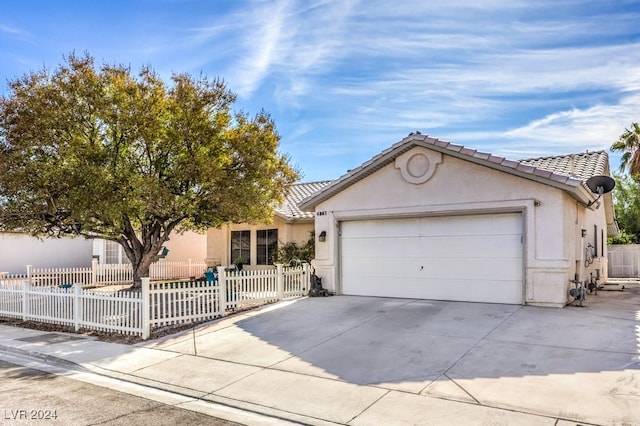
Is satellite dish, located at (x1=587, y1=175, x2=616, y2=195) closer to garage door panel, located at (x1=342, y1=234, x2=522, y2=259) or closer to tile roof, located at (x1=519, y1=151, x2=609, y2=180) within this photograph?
tile roof, located at (x1=519, y1=151, x2=609, y2=180)

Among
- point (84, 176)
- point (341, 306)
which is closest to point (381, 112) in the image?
point (341, 306)

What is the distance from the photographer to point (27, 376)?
735 cm

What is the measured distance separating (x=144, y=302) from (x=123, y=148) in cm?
626

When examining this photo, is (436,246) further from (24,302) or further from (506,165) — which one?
(24,302)

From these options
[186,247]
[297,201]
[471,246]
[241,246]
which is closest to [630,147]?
[297,201]

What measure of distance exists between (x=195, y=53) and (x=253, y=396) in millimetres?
9645

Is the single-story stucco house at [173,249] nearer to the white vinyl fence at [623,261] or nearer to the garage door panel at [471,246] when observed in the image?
the garage door panel at [471,246]

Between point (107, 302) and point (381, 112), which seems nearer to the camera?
point (107, 302)

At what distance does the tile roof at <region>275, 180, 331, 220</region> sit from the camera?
19328mm

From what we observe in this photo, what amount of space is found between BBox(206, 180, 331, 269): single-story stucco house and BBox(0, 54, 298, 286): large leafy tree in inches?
175

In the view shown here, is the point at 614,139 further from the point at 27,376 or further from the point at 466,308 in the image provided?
the point at 27,376

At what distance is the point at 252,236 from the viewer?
69.6 feet

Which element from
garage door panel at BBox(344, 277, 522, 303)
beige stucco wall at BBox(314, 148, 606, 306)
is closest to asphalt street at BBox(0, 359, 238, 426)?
garage door panel at BBox(344, 277, 522, 303)

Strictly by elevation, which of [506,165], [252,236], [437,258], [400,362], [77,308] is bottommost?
[400,362]
